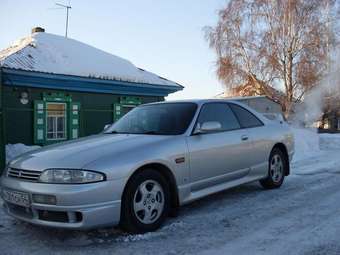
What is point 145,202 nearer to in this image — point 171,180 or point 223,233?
point 171,180

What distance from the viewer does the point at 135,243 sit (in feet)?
13.5

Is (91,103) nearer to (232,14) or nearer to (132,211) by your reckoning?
(132,211)

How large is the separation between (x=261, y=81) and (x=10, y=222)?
77.1 ft

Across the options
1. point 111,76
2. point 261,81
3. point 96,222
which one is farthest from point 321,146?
Result: point 96,222

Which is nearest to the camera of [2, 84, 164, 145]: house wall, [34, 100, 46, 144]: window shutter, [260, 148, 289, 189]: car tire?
[260, 148, 289, 189]: car tire

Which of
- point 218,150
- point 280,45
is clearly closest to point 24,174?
point 218,150

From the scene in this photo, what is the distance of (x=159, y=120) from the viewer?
17.8 ft

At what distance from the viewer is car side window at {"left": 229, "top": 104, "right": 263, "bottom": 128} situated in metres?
6.16

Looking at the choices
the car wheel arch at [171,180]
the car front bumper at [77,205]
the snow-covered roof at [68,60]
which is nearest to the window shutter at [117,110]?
the snow-covered roof at [68,60]

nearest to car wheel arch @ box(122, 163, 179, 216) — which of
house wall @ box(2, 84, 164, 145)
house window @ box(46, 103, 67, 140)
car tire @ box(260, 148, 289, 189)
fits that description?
car tire @ box(260, 148, 289, 189)

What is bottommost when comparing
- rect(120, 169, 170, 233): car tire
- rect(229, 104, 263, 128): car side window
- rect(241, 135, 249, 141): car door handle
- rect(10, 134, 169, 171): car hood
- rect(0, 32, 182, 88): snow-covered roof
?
rect(120, 169, 170, 233): car tire

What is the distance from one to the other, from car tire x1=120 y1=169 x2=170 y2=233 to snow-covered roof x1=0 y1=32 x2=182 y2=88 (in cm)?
905

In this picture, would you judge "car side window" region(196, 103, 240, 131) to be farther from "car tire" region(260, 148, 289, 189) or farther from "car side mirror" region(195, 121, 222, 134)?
"car tire" region(260, 148, 289, 189)

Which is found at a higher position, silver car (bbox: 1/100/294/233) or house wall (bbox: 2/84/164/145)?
house wall (bbox: 2/84/164/145)
